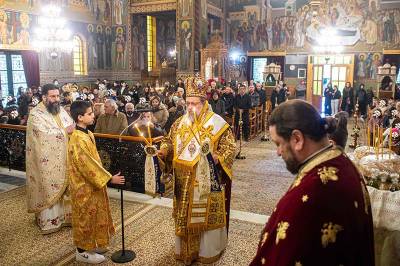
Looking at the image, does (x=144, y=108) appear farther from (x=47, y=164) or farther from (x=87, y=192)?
(x=87, y=192)

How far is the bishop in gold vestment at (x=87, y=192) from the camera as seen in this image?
3.53 m

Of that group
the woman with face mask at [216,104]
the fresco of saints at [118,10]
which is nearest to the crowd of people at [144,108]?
the woman with face mask at [216,104]

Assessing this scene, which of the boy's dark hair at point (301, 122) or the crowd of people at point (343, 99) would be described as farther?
the crowd of people at point (343, 99)

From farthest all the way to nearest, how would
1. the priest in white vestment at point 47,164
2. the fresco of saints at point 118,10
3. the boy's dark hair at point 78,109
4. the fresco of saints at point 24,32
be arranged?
the fresco of saints at point 118,10 → the fresco of saints at point 24,32 → the priest in white vestment at point 47,164 → the boy's dark hair at point 78,109

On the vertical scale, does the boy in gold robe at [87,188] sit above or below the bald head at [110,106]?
below

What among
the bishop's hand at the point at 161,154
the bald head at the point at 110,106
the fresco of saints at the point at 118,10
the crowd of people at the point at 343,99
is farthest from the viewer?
the fresco of saints at the point at 118,10

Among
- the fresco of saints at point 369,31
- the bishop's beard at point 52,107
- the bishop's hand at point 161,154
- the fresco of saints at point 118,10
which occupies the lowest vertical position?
the bishop's hand at point 161,154

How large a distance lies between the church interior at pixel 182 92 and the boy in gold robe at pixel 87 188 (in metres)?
0.13

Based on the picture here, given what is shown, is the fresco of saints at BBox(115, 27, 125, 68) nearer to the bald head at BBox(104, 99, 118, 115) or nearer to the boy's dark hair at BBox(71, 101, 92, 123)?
the bald head at BBox(104, 99, 118, 115)

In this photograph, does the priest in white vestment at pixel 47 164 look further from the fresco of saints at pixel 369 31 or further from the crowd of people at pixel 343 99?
the fresco of saints at pixel 369 31

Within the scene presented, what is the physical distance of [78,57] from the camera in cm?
1808

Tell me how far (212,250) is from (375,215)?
1.66 meters

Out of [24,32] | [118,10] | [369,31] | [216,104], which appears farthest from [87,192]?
[369,31]

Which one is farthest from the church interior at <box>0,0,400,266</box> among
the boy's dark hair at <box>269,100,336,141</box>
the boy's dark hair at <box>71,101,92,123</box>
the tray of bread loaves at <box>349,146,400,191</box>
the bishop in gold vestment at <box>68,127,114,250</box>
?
the boy's dark hair at <box>269,100,336,141</box>
